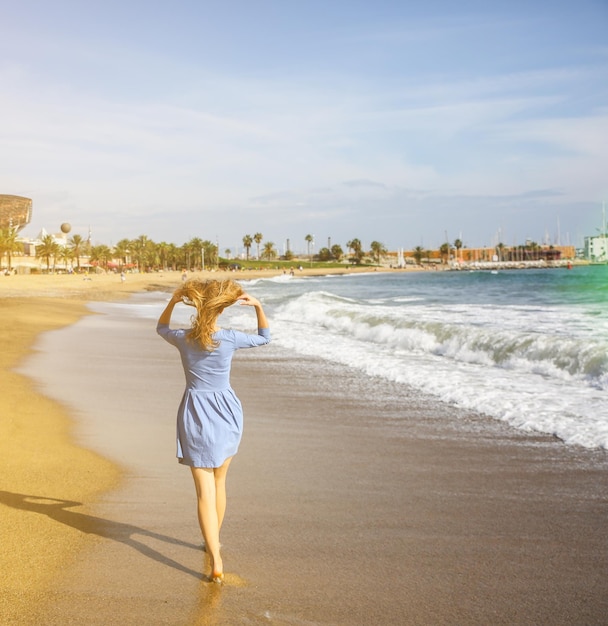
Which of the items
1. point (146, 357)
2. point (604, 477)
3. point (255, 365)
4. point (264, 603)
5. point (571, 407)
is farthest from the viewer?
point (146, 357)

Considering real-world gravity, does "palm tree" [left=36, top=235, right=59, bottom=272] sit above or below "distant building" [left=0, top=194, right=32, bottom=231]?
below

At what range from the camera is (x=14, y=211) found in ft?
548

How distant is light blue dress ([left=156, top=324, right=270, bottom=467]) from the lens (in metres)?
3.77

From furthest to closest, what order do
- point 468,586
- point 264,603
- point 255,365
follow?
point 255,365, point 468,586, point 264,603

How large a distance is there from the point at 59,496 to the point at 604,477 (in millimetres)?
4195

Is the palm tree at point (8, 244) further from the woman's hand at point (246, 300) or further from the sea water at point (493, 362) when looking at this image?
the woman's hand at point (246, 300)

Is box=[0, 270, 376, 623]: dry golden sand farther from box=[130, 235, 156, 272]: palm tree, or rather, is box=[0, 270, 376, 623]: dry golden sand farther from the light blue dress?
box=[130, 235, 156, 272]: palm tree

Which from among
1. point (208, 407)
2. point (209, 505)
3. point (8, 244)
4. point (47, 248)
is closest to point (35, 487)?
point (209, 505)

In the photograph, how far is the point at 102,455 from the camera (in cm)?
620

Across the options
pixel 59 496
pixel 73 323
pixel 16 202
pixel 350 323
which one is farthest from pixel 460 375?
pixel 16 202

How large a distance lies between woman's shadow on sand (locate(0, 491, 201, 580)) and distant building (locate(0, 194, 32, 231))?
171 m

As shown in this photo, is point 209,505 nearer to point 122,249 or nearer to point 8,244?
point 8,244

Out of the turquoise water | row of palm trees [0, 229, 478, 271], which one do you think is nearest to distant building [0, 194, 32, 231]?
row of palm trees [0, 229, 478, 271]

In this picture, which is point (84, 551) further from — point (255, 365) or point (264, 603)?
point (255, 365)
